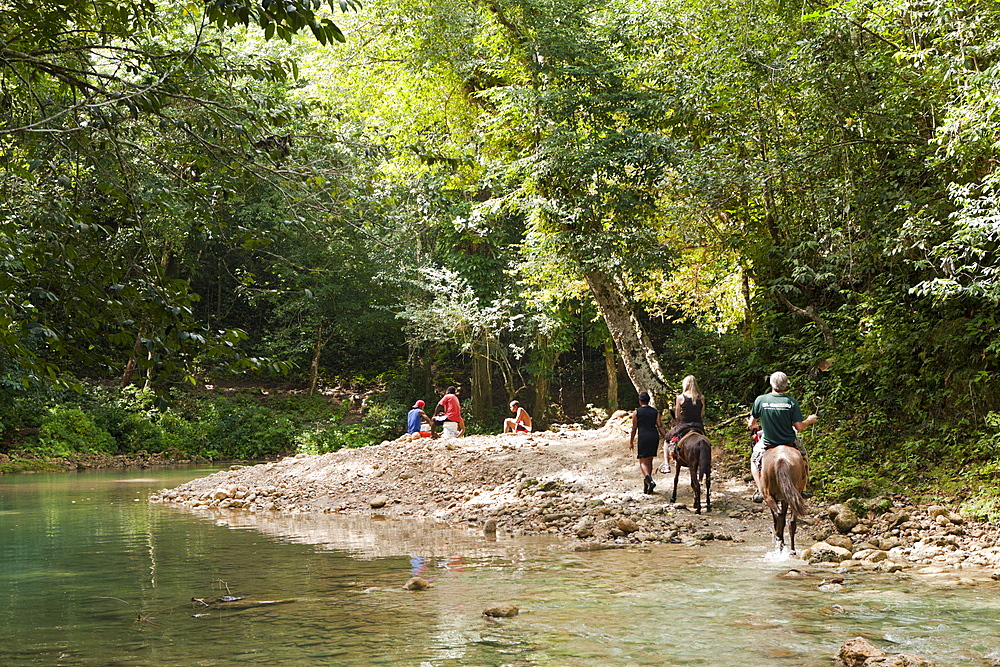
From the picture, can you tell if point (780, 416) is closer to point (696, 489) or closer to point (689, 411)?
point (696, 489)

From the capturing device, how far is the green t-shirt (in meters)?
10.8

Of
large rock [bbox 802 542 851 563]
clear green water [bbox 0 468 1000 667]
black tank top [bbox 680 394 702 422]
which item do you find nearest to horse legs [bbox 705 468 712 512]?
black tank top [bbox 680 394 702 422]

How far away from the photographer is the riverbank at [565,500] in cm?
1098

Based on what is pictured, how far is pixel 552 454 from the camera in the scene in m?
17.7

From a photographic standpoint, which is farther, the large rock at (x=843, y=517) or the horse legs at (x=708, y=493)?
the horse legs at (x=708, y=493)

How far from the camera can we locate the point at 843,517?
12.1 meters

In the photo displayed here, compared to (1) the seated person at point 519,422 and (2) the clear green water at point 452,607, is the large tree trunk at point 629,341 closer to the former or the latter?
(1) the seated person at point 519,422

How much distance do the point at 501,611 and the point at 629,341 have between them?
12.2 meters

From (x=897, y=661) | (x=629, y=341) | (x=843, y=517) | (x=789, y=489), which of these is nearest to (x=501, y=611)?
(x=897, y=661)

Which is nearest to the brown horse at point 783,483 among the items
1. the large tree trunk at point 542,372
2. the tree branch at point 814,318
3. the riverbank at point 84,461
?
the tree branch at point 814,318

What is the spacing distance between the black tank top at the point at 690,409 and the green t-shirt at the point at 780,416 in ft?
11.0

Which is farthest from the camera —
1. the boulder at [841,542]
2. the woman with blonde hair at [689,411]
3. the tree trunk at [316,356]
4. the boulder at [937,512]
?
the tree trunk at [316,356]

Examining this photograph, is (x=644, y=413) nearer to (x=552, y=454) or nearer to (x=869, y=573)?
(x=552, y=454)

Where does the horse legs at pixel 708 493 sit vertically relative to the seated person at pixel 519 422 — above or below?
below
